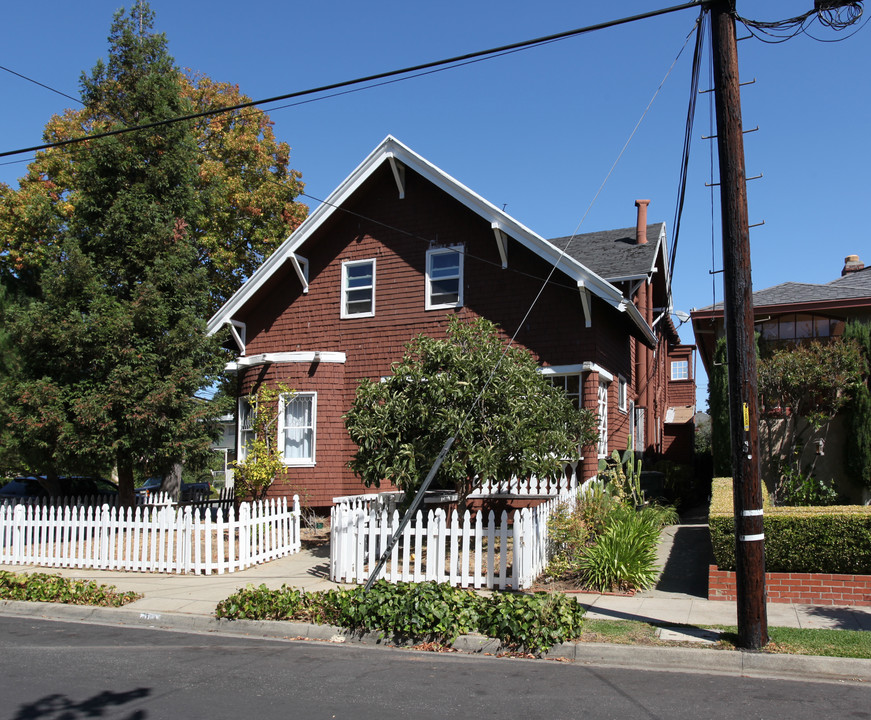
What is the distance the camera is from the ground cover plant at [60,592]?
10.2 metres

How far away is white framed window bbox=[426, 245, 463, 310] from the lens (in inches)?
671

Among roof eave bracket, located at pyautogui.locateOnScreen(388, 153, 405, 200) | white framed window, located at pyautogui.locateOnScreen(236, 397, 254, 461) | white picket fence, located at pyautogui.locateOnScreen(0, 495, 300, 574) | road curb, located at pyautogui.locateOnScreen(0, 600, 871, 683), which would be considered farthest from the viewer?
white framed window, located at pyautogui.locateOnScreen(236, 397, 254, 461)

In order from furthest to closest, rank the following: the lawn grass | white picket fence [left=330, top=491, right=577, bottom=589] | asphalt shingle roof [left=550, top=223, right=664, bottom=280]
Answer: asphalt shingle roof [left=550, top=223, right=664, bottom=280] → white picket fence [left=330, top=491, right=577, bottom=589] → the lawn grass

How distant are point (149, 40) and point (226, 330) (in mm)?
6710

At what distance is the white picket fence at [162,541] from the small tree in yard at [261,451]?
2.81 metres

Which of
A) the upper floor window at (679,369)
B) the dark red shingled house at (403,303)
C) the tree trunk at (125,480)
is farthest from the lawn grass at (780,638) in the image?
the upper floor window at (679,369)

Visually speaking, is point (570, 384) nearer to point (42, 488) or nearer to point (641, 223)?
point (641, 223)

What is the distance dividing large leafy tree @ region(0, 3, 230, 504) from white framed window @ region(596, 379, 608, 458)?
802 centimetres

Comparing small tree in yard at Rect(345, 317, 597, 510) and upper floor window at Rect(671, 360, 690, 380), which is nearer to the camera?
small tree in yard at Rect(345, 317, 597, 510)

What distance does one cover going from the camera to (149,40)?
17.1 m

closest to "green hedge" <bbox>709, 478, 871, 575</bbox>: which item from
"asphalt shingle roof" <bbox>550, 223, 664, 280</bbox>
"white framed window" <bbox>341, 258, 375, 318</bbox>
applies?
"asphalt shingle roof" <bbox>550, 223, 664, 280</bbox>

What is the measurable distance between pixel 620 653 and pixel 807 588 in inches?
129

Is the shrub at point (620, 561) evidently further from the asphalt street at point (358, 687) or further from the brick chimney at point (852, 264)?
the brick chimney at point (852, 264)

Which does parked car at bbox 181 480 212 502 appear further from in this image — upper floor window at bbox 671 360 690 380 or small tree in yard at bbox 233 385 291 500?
upper floor window at bbox 671 360 690 380
